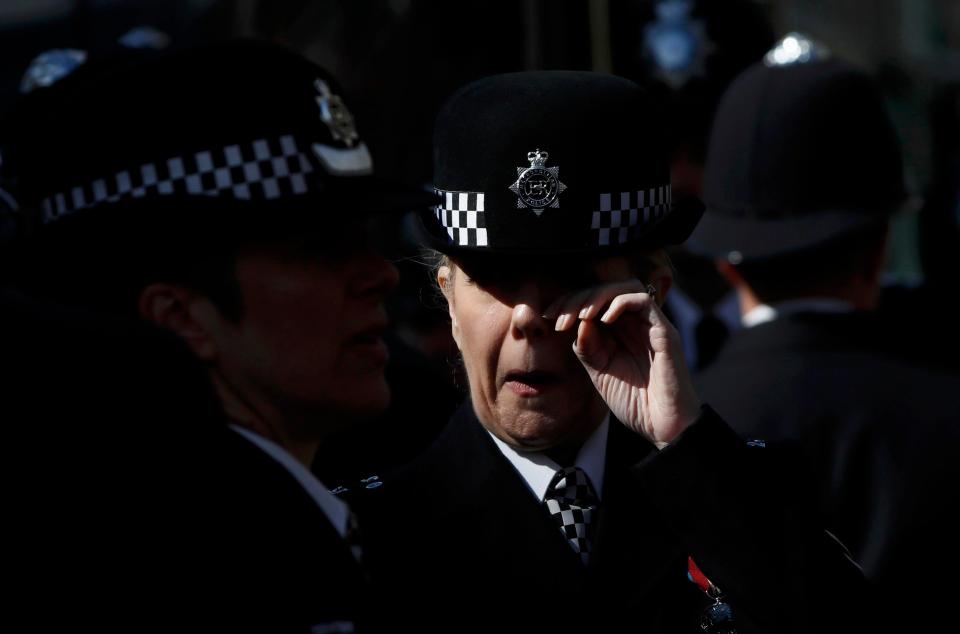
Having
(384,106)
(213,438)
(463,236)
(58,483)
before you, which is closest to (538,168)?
(463,236)

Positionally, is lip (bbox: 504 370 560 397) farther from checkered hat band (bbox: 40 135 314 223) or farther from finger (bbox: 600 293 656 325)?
checkered hat band (bbox: 40 135 314 223)

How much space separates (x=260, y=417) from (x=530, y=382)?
776mm

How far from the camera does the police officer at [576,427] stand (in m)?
2.83

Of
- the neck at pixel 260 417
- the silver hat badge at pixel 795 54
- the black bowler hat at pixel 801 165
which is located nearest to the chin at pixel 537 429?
the neck at pixel 260 417

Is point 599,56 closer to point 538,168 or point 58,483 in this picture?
point 538,168

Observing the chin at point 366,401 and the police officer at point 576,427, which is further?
the police officer at point 576,427

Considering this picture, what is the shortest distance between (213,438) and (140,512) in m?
0.16

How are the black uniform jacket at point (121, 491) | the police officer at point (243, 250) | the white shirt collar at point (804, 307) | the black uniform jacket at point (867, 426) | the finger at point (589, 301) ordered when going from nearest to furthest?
the black uniform jacket at point (121, 491)
the police officer at point (243, 250)
the finger at point (589, 301)
the black uniform jacket at point (867, 426)
the white shirt collar at point (804, 307)

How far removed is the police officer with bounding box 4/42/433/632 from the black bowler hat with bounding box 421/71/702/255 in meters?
0.52

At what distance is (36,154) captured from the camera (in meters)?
2.33

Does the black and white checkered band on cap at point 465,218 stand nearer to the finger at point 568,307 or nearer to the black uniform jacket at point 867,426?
the finger at point 568,307

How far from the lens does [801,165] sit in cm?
434

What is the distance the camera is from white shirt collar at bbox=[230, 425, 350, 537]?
7.54ft

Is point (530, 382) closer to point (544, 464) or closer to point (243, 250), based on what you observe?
point (544, 464)
